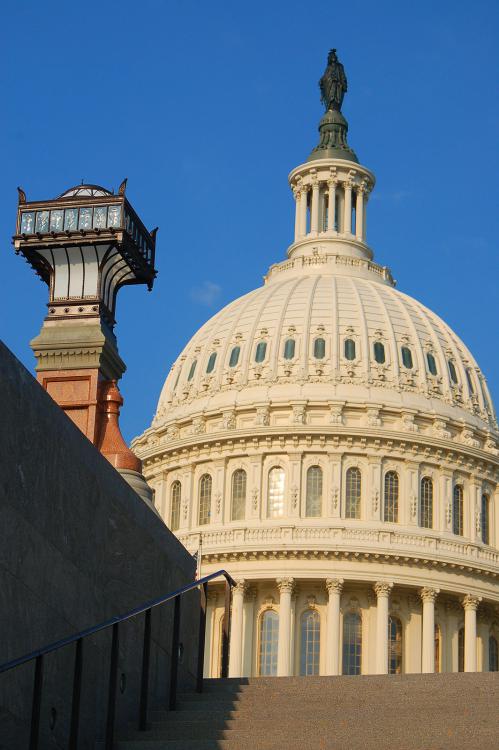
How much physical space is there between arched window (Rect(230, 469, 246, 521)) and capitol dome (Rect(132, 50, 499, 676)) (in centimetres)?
8

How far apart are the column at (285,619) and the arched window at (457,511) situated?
9526 mm

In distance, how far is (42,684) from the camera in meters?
14.6

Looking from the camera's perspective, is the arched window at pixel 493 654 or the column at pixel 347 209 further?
the column at pixel 347 209

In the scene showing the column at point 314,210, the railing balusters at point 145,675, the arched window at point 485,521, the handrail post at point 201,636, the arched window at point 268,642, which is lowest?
the railing balusters at point 145,675

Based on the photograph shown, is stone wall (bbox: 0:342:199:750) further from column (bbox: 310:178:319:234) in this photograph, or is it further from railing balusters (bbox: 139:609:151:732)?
column (bbox: 310:178:319:234)

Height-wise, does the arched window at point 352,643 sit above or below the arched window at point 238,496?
below

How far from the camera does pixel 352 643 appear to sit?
267 ft

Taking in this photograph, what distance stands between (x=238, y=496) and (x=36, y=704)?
72.4 meters

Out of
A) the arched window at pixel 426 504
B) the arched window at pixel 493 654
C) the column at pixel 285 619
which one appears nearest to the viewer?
the column at pixel 285 619

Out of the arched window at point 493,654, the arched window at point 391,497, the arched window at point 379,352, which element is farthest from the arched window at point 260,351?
the arched window at point 493,654

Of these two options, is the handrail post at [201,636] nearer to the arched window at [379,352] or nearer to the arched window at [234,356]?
the arched window at [379,352]

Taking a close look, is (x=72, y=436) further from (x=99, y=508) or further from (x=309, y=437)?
(x=309, y=437)

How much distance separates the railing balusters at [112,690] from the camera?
15.3 metres

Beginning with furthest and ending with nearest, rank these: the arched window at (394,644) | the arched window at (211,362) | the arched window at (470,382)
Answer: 1. the arched window at (470,382)
2. the arched window at (211,362)
3. the arched window at (394,644)
